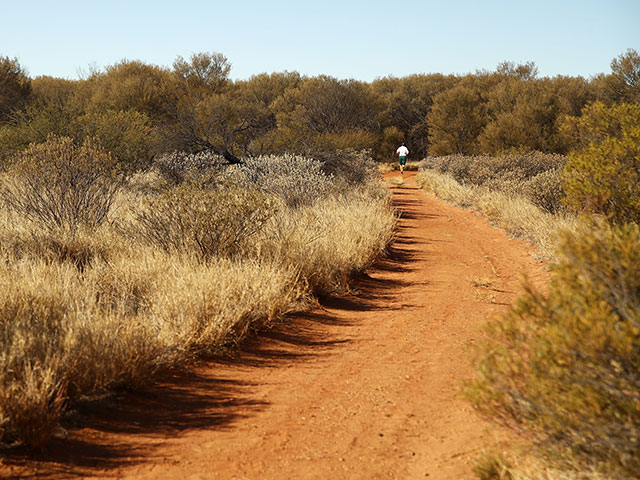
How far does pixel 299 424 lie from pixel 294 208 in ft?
31.7

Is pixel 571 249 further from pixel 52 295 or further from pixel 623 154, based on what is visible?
pixel 623 154

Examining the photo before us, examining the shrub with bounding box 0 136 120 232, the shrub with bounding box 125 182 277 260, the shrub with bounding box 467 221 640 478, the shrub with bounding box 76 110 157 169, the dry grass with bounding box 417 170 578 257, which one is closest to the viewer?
the shrub with bounding box 467 221 640 478

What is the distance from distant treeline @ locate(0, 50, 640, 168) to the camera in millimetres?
19047

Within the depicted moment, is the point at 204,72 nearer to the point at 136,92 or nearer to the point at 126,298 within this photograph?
the point at 136,92

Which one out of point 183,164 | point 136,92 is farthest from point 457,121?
point 183,164

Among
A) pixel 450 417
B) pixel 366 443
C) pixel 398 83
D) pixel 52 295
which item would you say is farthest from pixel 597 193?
pixel 398 83

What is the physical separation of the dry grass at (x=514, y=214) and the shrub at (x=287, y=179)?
4.44m

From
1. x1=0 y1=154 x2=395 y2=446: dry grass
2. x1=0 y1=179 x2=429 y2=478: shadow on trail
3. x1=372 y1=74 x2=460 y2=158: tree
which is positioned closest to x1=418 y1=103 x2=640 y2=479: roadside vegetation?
x1=0 y1=179 x2=429 y2=478: shadow on trail

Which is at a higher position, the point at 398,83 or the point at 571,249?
the point at 398,83

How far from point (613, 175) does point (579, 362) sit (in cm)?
845

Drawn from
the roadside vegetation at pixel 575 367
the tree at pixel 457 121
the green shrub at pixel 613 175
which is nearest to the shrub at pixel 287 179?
the green shrub at pixel 613 175

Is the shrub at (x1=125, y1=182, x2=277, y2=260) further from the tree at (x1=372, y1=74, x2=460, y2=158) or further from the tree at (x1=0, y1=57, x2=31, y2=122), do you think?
the tree at (x1=372, y1=74, x2=460, y2=158)

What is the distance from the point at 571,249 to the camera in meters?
3.03

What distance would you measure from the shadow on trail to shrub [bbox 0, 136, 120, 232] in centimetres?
538
